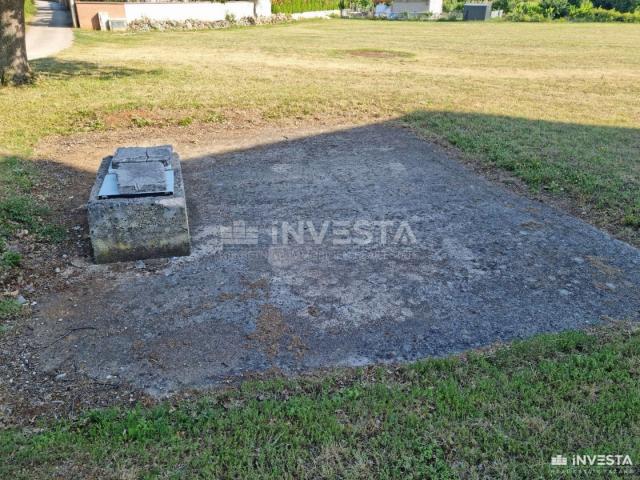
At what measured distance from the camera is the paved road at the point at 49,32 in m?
17.0

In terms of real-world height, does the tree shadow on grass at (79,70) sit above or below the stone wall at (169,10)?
below

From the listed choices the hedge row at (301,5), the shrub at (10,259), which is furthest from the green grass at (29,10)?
the shrub at (10,259)

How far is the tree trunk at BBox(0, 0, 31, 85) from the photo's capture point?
10117 millimetres

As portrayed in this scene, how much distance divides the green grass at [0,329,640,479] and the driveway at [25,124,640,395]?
0.97 feet

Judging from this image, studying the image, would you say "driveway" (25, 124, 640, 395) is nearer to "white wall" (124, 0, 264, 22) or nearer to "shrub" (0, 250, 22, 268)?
"shrub" (0, 250, 22, 268)

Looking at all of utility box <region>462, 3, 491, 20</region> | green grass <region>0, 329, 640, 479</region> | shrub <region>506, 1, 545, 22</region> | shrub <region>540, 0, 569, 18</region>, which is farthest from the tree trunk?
shrub <region>540, 0, 569, 18</region>

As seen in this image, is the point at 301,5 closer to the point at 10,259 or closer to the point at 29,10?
the point at 29,10

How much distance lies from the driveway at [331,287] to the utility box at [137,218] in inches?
5.1

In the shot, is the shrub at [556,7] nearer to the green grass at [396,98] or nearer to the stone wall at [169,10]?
the stone wall at [169,10]

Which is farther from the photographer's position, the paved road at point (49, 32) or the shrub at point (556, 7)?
the shrub at point (556, 7)

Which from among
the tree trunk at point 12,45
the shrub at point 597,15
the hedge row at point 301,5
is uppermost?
the hedge row at point 301,5

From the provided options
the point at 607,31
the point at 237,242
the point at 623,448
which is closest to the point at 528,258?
the point at 623,448

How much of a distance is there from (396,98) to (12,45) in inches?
298

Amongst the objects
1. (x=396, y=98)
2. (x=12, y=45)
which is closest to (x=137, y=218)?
(x=396, y=98)
